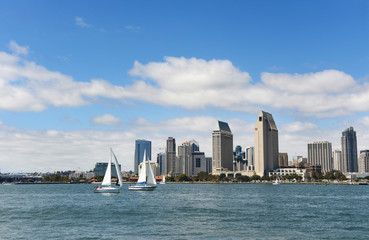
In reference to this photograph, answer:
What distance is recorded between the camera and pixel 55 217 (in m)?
71.6

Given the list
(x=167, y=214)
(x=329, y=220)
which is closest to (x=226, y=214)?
(x=167, y=214)

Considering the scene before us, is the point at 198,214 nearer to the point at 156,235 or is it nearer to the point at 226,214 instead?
the point at 226,214

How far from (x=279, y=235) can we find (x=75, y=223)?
30.2 meters

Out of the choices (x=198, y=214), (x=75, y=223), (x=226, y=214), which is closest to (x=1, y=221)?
(x=75, y=223)

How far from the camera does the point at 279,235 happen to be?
50750 millimetres

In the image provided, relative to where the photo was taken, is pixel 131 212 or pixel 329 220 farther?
pixel 131 212

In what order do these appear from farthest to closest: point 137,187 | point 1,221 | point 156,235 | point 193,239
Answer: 1. point 137,187
2. point 1,221
3. point 156,235
4. point 193,239

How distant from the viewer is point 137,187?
159 m

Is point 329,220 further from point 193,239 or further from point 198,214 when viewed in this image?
point 193,239

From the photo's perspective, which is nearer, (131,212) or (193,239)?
(193,239)

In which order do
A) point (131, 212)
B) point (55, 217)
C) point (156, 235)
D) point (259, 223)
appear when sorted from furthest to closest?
point (131, 212)
point (55, 217)
point (259, 223)
point (156, 235)

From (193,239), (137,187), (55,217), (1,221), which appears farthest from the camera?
(137,187)

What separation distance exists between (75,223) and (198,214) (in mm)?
21667

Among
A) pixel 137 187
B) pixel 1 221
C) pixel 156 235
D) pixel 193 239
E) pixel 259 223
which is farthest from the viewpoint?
pixel 137 187
